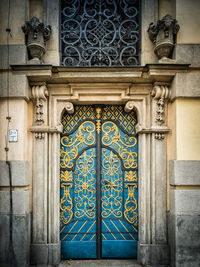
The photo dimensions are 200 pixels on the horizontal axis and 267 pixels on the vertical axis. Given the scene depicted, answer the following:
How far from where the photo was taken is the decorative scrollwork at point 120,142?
471 cm

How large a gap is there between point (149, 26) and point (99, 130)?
2.08 meters

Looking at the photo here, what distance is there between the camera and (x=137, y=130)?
452 cm

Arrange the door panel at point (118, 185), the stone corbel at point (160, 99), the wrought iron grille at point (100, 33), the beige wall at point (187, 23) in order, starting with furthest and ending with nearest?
the door panel at point (118, 185)
the wrought iron grille at point (100, 33)
the stone corbel at point (160, 99)
the beige wall at point (187, 23)

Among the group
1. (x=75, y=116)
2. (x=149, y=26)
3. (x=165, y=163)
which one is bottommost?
(x=165, y=163)

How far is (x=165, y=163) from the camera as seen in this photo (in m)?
4.37

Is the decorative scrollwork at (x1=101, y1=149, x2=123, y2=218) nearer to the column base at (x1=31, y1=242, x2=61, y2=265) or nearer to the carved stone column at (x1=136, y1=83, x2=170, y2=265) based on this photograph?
the carved stone column at (x1=136, y1=83, x2=170, y2=265)

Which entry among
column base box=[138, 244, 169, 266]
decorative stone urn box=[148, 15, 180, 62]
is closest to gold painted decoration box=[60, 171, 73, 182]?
column base box=[138, 244, 169, 266]

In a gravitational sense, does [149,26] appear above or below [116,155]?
above

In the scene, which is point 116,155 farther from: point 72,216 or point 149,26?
point 149,26

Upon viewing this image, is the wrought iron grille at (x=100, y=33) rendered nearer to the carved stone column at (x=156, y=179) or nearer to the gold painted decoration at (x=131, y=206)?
the carved stone column at (x=156, y=179)

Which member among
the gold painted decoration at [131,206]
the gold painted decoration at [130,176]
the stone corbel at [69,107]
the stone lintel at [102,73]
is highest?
the stone lintel at [102,73]

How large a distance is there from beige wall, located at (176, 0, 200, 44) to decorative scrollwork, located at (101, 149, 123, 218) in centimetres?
245

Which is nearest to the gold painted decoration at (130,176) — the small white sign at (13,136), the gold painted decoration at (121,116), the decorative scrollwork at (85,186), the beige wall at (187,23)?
the decorative scrollwork at (85,186)

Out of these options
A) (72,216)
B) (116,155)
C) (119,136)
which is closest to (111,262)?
(72,216)
